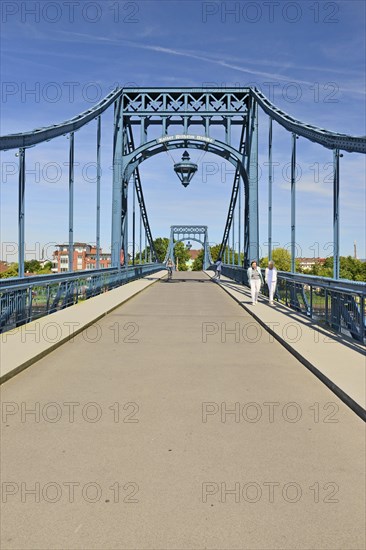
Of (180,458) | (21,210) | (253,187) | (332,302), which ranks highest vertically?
(253,187)

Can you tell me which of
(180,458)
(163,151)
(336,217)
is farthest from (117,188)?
(180,458)

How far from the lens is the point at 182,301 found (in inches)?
823

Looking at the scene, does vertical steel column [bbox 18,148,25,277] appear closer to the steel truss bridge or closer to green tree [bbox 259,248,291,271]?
the steel truss bridge

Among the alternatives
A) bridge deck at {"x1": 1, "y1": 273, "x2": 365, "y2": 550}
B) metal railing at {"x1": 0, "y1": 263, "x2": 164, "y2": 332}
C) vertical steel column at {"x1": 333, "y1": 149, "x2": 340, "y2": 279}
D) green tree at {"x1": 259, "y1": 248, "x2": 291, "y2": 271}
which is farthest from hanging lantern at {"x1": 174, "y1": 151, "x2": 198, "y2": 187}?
green tree at {"x1": 259, "y1": 248, "x2": 291, "y2": 271}

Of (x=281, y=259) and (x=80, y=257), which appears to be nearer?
(x=80, y=257)

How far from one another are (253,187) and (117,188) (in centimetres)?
726

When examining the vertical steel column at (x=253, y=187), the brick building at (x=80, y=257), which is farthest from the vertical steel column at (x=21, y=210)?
the brick building at (x=80, y=257)

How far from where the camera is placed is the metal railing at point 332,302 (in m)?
9.95

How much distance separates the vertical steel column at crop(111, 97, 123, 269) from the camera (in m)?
29.6

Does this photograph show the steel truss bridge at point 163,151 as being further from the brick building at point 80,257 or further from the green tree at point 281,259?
the green tree at point 281,259

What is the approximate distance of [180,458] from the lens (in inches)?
173

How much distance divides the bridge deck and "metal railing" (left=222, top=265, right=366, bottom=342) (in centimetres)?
239

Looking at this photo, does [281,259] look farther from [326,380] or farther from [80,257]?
[326,380]

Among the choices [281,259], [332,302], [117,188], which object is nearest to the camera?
[332,302]
